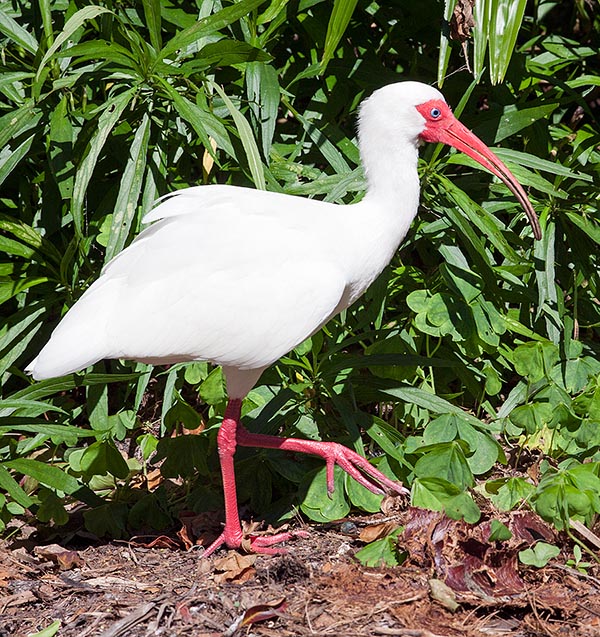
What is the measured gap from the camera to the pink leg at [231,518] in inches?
149

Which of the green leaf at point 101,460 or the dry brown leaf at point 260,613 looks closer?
the dry brown leaf at point 260,613

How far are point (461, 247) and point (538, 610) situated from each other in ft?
5.86

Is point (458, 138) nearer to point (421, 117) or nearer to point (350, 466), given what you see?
point (421, 117)

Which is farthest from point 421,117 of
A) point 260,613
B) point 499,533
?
point 260,613

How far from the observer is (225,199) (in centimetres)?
370

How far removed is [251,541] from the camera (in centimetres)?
379

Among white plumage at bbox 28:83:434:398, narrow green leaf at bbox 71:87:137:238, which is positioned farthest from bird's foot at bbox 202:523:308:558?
narrow green leaf at bbox 71:87:137:238

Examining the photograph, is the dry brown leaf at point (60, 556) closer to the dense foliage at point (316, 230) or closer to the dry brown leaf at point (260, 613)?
the dense foliage at point (316, 230)

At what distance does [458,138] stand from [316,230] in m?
0.68

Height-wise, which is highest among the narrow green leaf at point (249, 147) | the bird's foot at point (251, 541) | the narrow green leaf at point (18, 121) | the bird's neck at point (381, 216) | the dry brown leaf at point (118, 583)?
the narrow green leaf at point (18, 121)

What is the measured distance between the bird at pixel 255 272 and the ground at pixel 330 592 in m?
0.28

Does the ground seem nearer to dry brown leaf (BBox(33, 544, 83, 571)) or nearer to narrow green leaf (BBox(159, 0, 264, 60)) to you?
dry brown leaf (BBox(33, 544, 83, 571))

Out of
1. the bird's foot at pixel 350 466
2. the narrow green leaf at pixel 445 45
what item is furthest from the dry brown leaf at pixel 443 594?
the narrow green leaf at pixel 445 45

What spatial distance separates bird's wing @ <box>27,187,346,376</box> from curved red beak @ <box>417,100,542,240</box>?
533 mm
